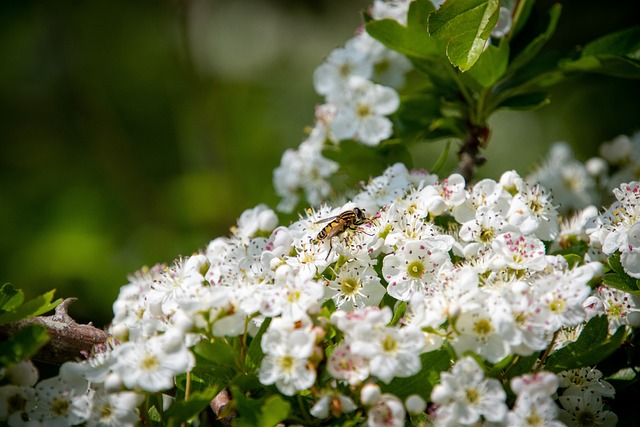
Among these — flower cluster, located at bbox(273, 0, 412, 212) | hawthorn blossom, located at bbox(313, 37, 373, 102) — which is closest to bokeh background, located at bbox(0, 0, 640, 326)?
flower cluster, located at bbox(273, 0, 412, 212)

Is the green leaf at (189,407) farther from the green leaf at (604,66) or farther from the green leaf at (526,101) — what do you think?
the green leaf at (604,66)

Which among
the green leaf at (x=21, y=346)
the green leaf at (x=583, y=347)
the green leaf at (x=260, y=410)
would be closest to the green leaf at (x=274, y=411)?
the green leaf at (x=260, y=410)

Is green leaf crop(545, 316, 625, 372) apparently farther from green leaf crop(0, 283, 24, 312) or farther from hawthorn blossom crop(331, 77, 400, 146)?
green leaf crop(0, 283, 24, 312)

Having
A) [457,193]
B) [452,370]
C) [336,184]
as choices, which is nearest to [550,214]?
[457,193]

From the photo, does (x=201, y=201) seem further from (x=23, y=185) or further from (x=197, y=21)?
(x=197, y=21)

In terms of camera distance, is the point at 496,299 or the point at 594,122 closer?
the point at 496,299

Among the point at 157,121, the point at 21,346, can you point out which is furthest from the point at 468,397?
the point at 157,121
